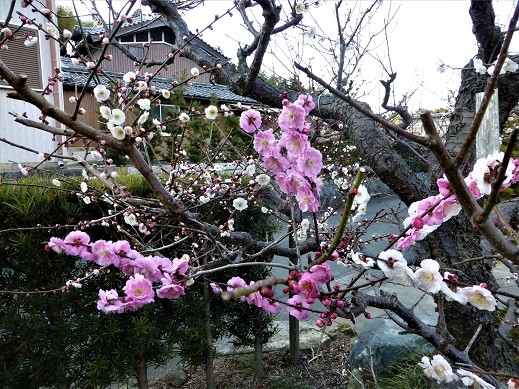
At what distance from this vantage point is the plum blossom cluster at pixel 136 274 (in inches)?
51.3

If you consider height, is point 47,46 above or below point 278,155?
above

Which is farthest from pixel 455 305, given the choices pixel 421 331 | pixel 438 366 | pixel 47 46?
pixel 47 46

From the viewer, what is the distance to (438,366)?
137 cm

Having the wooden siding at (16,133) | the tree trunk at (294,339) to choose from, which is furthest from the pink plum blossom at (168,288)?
the wooden siding at (16,133)

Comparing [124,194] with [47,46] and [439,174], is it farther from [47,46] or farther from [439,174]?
[47,46]

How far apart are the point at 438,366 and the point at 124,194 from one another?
1.57 metres

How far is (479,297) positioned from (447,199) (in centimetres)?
26

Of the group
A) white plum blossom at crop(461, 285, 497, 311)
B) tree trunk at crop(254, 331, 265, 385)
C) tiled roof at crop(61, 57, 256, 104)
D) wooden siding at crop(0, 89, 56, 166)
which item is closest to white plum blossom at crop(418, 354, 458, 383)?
white plum blossom at crop(461, 285, 497, 311)

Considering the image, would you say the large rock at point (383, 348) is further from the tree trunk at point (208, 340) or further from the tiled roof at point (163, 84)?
the tiled roof at point (163, 84)

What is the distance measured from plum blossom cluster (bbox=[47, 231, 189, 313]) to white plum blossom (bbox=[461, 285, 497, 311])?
0.81m

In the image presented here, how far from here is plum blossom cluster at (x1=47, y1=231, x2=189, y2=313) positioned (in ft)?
4.28

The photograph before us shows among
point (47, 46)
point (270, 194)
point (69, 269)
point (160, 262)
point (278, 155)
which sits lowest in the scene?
point (69, 269)

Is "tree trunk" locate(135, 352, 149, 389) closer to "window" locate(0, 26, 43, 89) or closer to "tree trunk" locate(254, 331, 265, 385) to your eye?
"tree trunk" locate(254, 331, 265, 385)

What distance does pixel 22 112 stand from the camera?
8086mm
